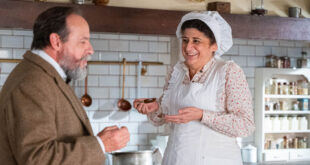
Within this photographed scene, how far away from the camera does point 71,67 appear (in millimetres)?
1708

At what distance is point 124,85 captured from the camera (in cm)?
554

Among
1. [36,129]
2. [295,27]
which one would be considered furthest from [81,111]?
[295,27]

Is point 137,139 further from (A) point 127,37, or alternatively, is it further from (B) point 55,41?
(B) point 55,41

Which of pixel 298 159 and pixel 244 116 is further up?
pixel 244 116

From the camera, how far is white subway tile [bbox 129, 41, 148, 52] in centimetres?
553

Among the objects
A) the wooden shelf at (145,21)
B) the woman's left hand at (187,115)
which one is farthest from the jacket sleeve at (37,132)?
the wooden shelf at (145,21)

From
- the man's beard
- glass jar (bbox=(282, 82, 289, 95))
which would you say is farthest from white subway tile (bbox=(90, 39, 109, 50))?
the man's beard

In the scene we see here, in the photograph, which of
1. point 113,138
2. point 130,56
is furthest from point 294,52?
point 113,138

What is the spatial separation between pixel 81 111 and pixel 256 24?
132 inches

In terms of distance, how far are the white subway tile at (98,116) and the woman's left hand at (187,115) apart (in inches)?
129

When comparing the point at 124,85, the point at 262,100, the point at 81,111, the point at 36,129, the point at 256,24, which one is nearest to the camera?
the point at 36,129

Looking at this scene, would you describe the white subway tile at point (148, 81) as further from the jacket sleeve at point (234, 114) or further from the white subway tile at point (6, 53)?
the jacket sleeve at point (234, 114)

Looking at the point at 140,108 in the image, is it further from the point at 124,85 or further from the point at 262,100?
the point at 262,100

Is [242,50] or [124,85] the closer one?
[124,85]
